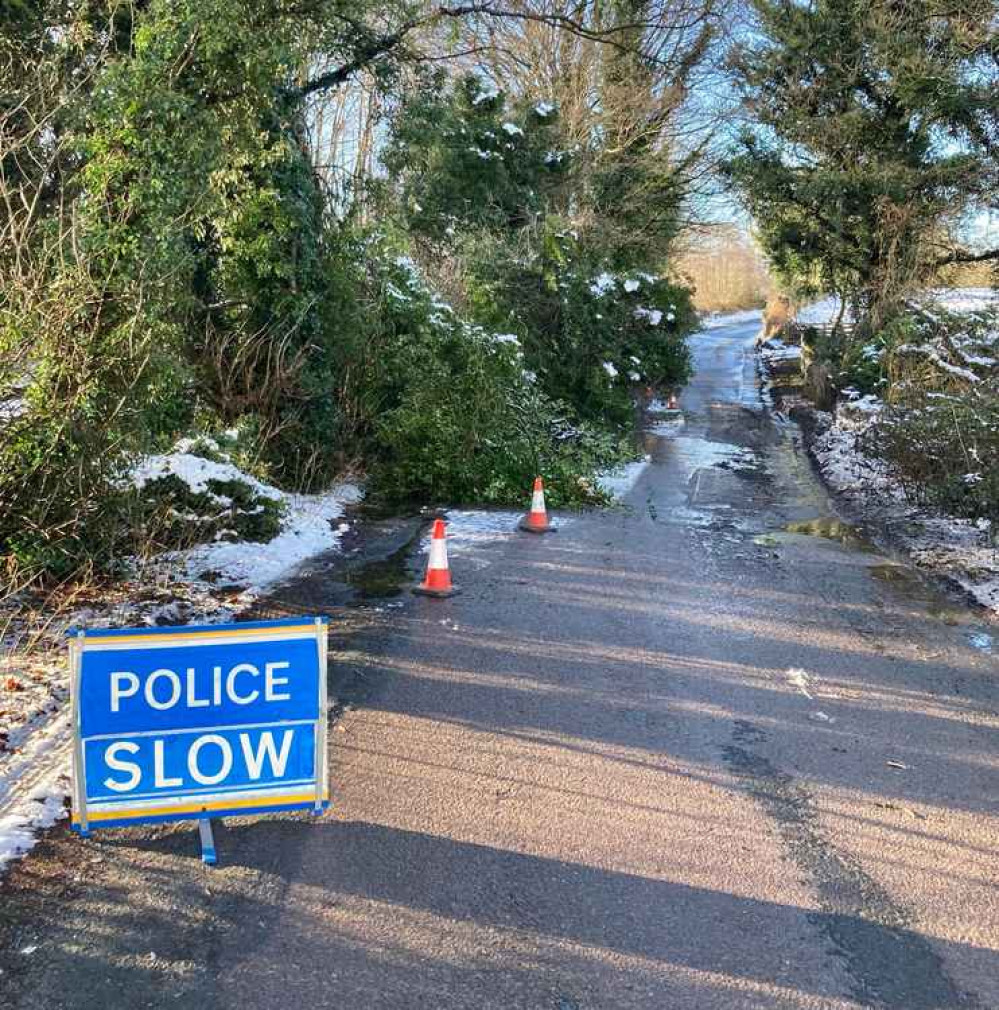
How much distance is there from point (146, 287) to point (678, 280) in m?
Answer: 27.1

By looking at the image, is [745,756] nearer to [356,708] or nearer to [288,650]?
[356,708]

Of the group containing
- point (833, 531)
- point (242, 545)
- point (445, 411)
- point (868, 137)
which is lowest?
point (833, 531)

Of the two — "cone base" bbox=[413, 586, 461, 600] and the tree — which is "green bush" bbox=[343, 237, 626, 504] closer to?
"cone base" bbox=[413, 586, 461, 600]

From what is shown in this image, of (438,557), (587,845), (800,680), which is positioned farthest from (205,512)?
(587,845)

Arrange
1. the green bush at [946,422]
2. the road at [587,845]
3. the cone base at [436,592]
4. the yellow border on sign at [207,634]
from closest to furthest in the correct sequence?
the road at [587,845] < the yellow border on sign at [207,634] < the cone base at [436,592] < the green bush at [946,422]

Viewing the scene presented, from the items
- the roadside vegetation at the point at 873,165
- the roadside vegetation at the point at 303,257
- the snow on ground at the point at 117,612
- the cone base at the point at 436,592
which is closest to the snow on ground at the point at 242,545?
the snow on ground at the point at 117,612

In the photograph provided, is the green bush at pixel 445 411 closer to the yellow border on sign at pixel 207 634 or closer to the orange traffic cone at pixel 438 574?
the orange traffic cone at pixel 438 574

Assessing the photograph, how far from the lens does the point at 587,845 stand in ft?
15.1

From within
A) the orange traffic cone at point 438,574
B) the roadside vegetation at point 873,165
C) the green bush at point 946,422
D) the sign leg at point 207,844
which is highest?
the roadside vegetation at point 873,165

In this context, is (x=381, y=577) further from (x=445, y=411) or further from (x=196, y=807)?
(x=196, y=807)

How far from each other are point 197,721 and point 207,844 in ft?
1.91

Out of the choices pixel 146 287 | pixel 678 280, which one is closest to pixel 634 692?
pixel 146 287

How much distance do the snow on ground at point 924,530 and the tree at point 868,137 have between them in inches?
208

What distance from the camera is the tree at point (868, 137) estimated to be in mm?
22609
